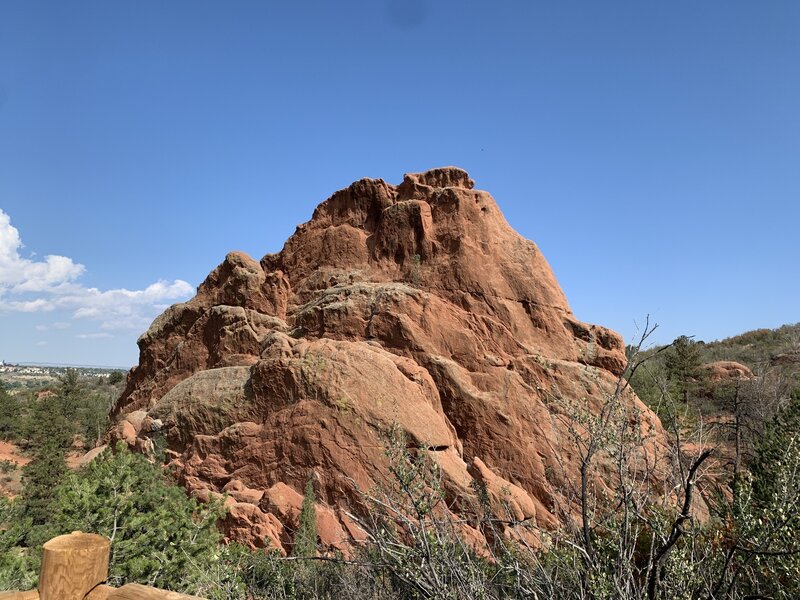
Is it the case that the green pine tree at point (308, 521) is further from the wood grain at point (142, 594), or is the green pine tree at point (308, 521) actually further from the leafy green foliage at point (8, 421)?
the leafy green foliage at point (8, 421)

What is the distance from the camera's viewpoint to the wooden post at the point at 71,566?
2.31m

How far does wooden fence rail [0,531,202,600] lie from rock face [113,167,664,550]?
12.1m

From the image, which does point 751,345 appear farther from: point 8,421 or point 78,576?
point 8,421

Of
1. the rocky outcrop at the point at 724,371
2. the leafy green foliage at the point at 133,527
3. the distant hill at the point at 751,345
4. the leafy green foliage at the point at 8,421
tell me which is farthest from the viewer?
the distant hill at the point at 751,345

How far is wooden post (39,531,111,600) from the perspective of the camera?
2.31 m

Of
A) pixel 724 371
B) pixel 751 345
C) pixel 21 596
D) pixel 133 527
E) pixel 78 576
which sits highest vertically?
pixel 751 345

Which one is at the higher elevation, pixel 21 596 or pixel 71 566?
pixel 71 566

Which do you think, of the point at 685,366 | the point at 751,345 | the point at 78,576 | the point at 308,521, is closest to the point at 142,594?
the point at 78,576

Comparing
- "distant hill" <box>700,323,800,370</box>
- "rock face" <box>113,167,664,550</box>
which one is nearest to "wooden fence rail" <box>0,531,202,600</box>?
"rock face" <box>113,167,664,550</box>

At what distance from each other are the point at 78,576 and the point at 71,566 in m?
0.08

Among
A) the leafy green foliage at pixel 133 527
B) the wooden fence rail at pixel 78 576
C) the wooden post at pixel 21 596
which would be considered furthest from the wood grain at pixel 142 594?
the leafy green foliage at pixel 133 527

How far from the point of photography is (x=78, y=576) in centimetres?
238

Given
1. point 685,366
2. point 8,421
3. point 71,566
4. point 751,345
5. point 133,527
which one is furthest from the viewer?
point 751,345

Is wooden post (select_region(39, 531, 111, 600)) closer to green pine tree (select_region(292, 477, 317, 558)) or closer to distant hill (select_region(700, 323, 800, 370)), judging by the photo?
green pine tree (select_region(292, 477, 317, 558))
